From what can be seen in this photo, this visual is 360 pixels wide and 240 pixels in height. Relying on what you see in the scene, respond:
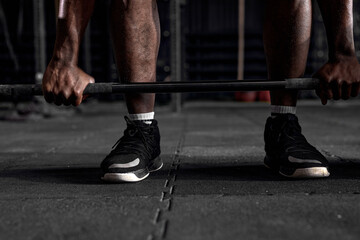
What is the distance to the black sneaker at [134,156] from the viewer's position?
102cm

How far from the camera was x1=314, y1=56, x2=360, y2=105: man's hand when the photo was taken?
102 centimetres

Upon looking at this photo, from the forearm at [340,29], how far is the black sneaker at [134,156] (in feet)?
1.83

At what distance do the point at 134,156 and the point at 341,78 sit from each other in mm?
584

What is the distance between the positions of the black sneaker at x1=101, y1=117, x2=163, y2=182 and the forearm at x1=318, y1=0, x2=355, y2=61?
56 cm

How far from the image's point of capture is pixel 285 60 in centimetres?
116

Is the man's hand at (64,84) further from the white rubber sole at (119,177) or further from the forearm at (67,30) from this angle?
the white rubber sole at (119,177)

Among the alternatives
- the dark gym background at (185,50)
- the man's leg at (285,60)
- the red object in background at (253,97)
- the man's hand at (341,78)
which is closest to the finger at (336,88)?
the man's hand at (341,78)

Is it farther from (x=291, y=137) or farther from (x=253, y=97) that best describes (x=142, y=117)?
(x=253, y=97)

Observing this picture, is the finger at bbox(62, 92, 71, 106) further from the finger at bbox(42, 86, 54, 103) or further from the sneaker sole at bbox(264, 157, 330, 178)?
the sneaker sole at bbox(264, 157, 330, 178)

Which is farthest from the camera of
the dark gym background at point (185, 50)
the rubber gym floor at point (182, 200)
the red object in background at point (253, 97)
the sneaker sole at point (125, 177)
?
the dark gym background at point (185, 50)

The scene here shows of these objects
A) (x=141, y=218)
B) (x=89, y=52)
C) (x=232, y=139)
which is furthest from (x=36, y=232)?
(x=89, y=52)

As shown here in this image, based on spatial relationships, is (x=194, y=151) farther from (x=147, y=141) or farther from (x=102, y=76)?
(x=102, y=76)

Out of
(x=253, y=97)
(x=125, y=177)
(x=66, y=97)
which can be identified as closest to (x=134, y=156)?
(x=125, y=177)

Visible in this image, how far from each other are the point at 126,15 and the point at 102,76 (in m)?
5.76
